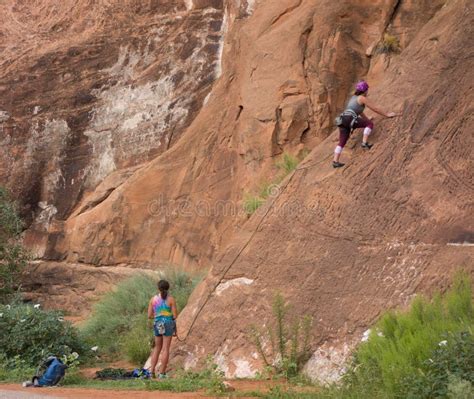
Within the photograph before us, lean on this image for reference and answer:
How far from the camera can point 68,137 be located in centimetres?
1950

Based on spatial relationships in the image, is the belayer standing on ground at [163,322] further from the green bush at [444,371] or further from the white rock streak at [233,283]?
the green bush at [444,371]

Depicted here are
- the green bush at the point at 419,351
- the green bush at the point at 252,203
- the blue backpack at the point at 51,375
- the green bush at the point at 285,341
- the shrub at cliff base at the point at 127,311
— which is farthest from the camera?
the green bush at the point at 252,203

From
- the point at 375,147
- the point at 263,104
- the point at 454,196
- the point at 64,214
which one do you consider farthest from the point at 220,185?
the point at 454,196

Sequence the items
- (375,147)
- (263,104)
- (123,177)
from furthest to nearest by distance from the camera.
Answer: (123,177)
(263,104)
(375,147)

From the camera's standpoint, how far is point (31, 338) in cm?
1199

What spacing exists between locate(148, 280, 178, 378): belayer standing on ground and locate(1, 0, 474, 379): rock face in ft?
1.40

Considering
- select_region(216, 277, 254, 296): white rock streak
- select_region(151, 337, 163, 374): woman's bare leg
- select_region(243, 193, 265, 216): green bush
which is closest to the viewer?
select_region(151, 337, 163, 374): woman's bare leg

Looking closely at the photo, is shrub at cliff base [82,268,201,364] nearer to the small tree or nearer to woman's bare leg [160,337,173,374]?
woman's bare leg [160,337,173,374]

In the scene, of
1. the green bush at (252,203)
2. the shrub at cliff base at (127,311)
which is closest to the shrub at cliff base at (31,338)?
the shrub at cliff base at (127,311)

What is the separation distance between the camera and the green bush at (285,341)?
9.68m

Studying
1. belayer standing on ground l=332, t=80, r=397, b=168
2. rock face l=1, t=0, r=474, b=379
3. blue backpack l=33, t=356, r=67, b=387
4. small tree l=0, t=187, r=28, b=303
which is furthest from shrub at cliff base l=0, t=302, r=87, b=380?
small tree l=0, t=187, r=28, b=303

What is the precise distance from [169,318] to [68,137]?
9710mm

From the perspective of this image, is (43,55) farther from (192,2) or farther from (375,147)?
(375,147)

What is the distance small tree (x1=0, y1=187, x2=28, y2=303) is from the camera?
17.8 metres
